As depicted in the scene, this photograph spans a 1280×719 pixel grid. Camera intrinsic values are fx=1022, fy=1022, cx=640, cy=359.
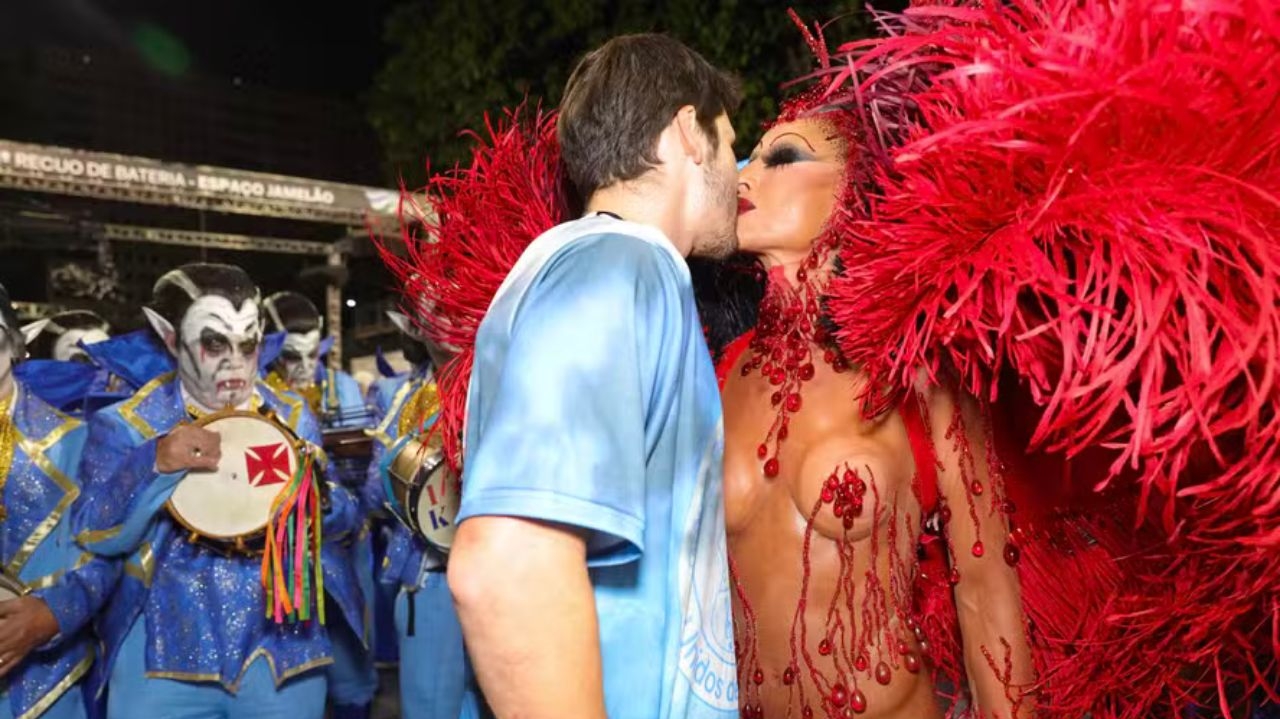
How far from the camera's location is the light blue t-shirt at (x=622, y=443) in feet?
4.23

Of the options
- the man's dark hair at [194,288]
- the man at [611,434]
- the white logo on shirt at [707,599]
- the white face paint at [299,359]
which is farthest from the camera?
the white face paint at [299,359]

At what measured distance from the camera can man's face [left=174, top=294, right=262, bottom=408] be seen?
389 centimetres

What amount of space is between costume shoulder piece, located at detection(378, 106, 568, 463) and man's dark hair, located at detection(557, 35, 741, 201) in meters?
0.74

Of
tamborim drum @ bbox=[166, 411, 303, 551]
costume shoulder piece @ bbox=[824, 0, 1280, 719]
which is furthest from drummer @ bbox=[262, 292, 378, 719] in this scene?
costume shoulder piece @ bbox=[824, 0, 1280, 719]

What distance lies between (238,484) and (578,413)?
103 inches

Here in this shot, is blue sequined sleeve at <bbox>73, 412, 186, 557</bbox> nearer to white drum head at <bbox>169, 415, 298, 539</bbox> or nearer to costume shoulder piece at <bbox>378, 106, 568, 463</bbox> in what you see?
white drum head at <bbox>169, 415, 298, 539</bbox>

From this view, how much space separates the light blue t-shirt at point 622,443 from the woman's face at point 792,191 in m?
0.75

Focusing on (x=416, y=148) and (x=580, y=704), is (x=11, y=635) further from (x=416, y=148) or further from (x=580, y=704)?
(x=416, y=148)

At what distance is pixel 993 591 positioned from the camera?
1.98 meters

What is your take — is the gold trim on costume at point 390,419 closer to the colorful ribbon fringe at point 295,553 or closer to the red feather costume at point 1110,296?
the colorful ribbon fringe at point 295,553

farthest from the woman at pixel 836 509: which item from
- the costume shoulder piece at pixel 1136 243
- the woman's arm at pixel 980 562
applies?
the costume shoulder piece at pixel 1136 243

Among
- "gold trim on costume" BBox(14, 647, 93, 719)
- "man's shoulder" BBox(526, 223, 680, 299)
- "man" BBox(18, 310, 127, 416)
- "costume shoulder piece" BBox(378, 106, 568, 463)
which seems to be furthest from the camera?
"man" BBox(18, 310, 127, 416)

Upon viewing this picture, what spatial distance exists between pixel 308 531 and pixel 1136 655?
2.85m

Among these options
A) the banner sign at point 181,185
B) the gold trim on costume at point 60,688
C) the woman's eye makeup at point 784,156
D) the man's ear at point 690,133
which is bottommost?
the gold trim on costume at point 60,688
